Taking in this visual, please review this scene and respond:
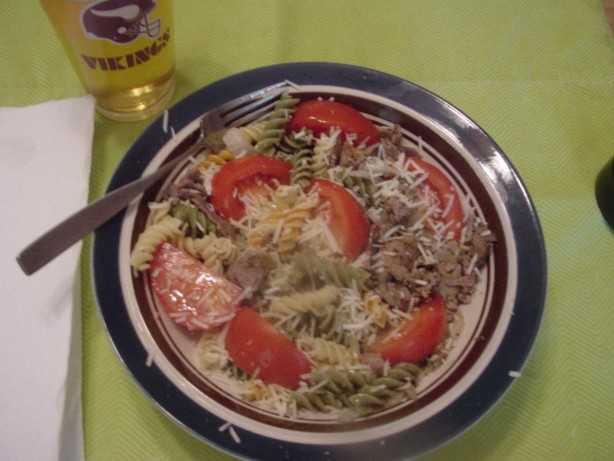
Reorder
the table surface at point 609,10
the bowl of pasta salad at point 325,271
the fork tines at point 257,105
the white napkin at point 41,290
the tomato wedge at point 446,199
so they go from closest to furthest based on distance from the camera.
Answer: the bowl of pasta salad at point 325,271 → the white napkin at point 41,290 → the tomato wedge at point 446,199 → the fork tines at point 257,105 → the table surface at point 609,10

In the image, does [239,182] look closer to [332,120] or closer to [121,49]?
[332,120]

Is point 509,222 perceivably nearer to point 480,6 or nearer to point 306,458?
point 306,458

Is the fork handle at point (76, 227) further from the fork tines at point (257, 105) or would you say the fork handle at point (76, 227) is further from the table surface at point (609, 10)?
the table surface at point (609, 10)

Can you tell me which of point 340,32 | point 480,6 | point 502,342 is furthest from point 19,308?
point 480,6

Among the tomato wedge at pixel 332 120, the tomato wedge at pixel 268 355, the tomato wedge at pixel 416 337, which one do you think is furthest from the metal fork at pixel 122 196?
the tomato wedge at pixel 416 337

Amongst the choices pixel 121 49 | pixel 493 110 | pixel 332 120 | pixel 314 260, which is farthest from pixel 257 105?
pixel 493 110

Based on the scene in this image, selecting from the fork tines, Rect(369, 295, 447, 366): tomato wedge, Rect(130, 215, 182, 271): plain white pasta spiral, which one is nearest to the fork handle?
Rect(130, 215, 182, 271): plain white pasta spiral

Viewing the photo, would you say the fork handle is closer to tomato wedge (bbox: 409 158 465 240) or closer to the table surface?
tomato wedge (bbox: 409 158 465 240)
